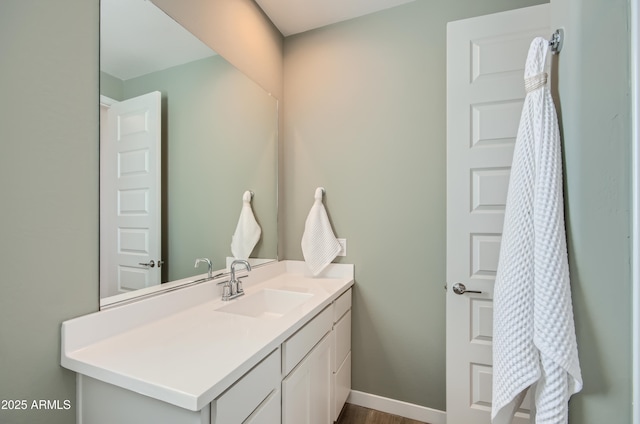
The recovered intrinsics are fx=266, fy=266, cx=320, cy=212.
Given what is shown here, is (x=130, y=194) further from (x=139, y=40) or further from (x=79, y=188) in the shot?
(x=139, y=40)

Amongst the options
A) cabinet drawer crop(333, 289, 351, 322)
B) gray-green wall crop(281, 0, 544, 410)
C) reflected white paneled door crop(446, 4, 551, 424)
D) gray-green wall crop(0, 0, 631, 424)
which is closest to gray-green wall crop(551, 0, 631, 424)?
gray-green wall crop(0, 0, 631, 424)

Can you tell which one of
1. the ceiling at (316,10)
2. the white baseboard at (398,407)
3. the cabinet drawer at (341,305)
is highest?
the ceiling at (316,10)

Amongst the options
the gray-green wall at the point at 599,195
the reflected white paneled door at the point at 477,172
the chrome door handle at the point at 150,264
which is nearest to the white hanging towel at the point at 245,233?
the chrome door handle at the point at 150,264

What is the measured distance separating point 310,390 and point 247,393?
53 centimetres

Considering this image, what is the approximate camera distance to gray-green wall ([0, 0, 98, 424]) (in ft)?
2.41

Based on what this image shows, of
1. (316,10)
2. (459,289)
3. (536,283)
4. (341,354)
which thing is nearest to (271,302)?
(341,354)

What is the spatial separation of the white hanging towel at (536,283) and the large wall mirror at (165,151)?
52.1 inches

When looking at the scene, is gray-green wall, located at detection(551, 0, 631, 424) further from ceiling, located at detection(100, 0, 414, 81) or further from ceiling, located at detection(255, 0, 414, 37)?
ceiling, located at detection(100, 0, 414, 81)

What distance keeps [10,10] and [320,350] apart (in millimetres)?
1638

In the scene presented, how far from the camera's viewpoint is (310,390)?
1232 millimetres

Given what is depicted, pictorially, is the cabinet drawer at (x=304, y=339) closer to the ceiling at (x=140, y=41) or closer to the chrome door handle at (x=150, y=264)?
the chrome door handle at (x=150, y=264)

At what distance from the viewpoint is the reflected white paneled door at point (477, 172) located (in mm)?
1354

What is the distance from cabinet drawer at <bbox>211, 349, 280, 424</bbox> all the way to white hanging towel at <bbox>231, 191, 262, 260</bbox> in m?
0.79

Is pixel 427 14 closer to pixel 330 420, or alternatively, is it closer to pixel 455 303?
pixel 455 303
